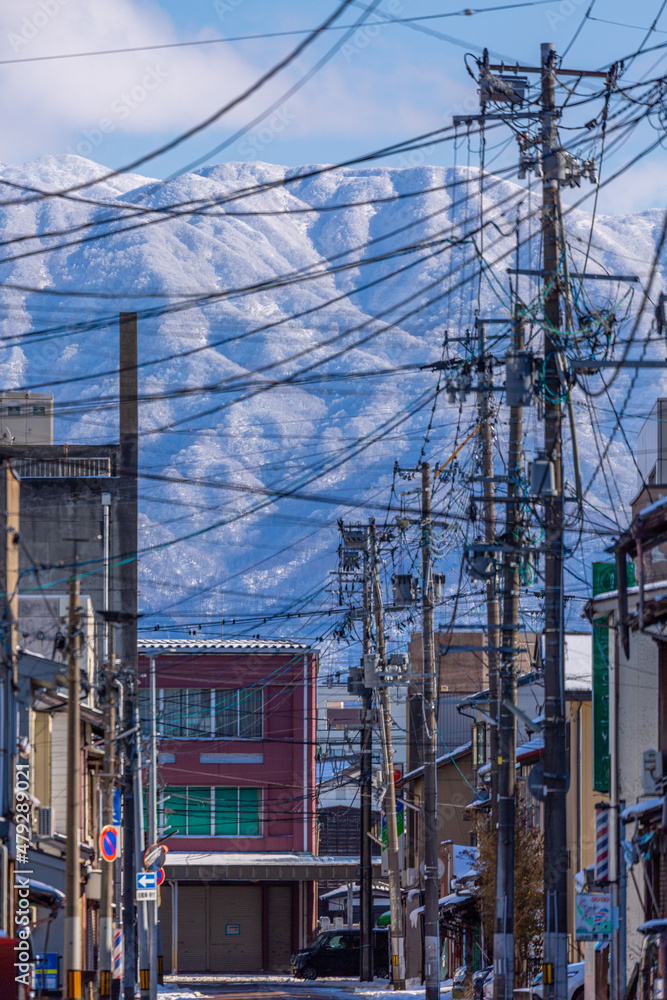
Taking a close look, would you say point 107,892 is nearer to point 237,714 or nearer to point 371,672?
point 371,672

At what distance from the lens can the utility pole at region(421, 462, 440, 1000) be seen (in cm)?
3422

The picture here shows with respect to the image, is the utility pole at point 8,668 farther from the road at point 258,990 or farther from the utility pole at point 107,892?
the road at point 258,990

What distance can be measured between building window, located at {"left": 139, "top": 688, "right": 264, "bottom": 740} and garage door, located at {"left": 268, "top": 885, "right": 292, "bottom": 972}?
291 inches

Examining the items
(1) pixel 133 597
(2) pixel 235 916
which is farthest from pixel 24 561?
(2) pixel 235 916

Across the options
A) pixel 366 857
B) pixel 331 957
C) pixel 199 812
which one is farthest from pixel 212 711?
pixel 366 857

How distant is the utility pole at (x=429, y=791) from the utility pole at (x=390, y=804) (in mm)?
6760

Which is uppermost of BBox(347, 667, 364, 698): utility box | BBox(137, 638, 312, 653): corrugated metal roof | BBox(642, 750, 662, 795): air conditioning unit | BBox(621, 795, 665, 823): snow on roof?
BBox(137, 638, 312, 653): corrugated metal roof

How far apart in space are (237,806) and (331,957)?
10255mm

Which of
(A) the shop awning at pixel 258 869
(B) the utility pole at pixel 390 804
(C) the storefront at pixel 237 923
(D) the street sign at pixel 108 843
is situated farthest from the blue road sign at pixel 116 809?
(C) the storefront at pixel 237 923

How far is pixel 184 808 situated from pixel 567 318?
47.8 meters

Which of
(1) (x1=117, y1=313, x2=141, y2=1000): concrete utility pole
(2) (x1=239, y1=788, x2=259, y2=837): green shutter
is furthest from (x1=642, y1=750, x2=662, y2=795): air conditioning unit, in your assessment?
(2) (x1=239, y1=788, x2=259, y2=837): green shutter

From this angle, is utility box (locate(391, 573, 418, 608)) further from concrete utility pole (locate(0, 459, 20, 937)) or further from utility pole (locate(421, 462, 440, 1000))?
concrete utility pole (locate(0, 459, 20, 937))

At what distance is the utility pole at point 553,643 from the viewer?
68.3 feet

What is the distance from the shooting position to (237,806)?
6444 centimetres
